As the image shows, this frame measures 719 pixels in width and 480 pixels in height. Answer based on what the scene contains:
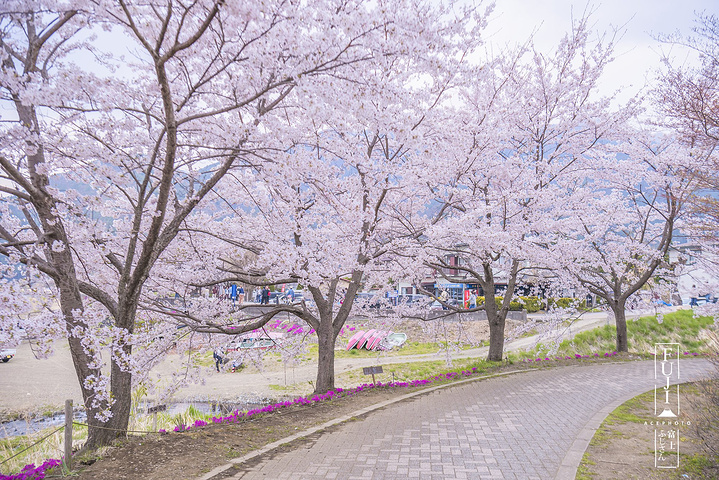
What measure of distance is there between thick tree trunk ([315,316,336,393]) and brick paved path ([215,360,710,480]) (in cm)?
203

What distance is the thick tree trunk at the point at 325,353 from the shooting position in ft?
33.7

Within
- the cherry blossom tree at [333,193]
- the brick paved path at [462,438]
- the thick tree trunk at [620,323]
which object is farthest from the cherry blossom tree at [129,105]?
the thick tree trunk at [620,323]

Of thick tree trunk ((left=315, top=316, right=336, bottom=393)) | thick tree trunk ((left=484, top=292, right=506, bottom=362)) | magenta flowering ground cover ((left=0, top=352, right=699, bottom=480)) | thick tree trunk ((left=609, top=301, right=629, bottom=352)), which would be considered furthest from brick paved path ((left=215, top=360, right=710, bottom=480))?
thick tree trunk ((left=609, top=301, right=629, bottom=352))

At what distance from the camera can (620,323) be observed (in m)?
17.0

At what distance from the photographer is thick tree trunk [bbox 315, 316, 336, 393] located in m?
10.3

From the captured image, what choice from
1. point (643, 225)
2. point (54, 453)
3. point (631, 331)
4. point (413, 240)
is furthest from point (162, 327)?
point (631, 331)

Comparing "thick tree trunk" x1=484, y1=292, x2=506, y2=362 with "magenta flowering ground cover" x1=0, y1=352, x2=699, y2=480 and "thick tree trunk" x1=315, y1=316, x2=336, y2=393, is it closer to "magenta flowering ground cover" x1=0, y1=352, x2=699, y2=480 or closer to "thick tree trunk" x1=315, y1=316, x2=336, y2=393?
"magenta flowering ground cover" x1=0, y1=352, x2=699, y2=480

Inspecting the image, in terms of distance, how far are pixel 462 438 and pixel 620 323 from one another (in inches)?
529

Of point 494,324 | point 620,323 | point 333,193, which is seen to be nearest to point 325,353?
point 333,193

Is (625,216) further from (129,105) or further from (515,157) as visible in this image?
(129,105)

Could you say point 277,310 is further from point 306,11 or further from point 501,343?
point 501,343

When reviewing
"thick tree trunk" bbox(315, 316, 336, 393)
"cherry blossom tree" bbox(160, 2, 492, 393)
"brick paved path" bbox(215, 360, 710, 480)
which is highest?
"cherry blossom tree" bbox(160, 2, 492, 393)

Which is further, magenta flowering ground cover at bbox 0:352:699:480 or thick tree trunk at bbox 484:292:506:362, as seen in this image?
thick tree trunk at bbox 484:292:506:362

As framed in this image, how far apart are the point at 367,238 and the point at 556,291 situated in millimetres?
11571
